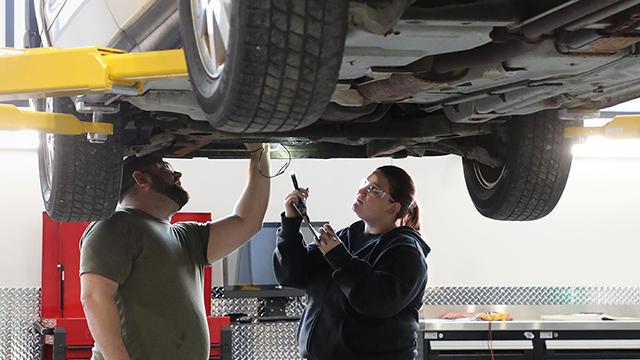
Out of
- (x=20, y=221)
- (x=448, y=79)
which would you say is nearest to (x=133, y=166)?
(x=448, y=79)

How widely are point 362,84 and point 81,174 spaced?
1003mm

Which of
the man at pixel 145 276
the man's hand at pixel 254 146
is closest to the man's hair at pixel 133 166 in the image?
the man at pixel 145 276

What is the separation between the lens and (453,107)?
9.84 ft

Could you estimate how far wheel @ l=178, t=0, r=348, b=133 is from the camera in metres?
1.72

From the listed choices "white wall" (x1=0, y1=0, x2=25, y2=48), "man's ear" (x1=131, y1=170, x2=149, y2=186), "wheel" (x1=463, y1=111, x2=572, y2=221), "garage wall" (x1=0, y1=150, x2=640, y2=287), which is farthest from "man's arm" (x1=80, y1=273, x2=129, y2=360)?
"white wall" (x1=0, y1=0, x2=25, y2=48)

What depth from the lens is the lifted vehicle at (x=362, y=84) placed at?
1.80 meters

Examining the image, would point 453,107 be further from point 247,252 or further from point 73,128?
point 247,252

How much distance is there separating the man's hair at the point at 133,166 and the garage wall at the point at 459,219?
3155 millimetres

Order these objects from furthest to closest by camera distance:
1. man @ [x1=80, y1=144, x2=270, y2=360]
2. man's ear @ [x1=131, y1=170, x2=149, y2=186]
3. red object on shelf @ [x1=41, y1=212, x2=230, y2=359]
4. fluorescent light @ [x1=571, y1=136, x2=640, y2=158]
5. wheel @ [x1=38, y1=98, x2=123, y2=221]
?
fluorescent light @ [x1=571, y1=136, x2=640, y2=158]
red object on shelf @ [x1=41, y1=212, x2=230, y2=359]
man's ear @ [x1=131, y1=170, x2=149, y2=186]
man @ [x1=80, y1=144, x2=270, y2=360]
wheel @ [x1=38, y1=98, x2=123, y2=221]

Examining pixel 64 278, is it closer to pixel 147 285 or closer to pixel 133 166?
pixel 133 166

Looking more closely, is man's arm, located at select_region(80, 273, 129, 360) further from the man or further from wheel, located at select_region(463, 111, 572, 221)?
wheel, located at select_region(463, 111, 572, 221)

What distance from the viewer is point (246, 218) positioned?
12.6 feet

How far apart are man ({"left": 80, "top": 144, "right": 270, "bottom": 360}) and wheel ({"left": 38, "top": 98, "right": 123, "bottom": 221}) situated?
0.23m

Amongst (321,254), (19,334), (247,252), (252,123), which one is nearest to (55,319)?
(19,334)
